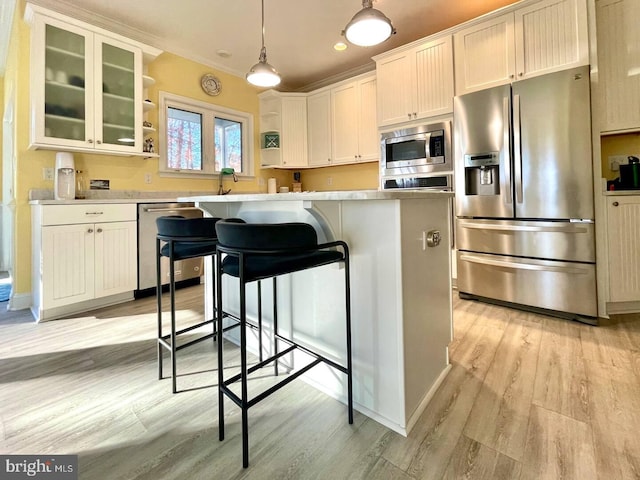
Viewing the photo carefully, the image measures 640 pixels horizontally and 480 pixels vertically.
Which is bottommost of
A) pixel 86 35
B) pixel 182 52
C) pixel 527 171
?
pixel 527 171

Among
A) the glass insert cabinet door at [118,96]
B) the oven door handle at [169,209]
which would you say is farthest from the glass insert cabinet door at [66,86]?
the oven door handle at [169,209]

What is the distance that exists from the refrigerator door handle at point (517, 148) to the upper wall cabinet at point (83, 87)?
3.45 meters

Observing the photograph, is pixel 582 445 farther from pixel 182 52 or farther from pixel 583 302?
pixel 182 52

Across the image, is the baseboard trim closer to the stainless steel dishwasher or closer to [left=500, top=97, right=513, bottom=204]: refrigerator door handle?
the stainless steel dishwasher

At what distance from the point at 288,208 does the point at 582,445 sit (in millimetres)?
1549

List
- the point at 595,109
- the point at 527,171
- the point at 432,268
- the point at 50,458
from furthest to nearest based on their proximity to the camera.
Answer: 1. the point at 527,171
2. the point at 595,109
3. the point at 432,268
4. the point at 50,458

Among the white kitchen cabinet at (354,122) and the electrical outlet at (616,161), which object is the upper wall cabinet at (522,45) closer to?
the electrical outlet at (616,161)

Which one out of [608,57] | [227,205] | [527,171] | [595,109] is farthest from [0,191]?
[608,57]

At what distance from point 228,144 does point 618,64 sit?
416 cm

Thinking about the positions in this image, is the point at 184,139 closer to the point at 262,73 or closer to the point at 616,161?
the point at 262,73

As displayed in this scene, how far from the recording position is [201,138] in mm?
4180

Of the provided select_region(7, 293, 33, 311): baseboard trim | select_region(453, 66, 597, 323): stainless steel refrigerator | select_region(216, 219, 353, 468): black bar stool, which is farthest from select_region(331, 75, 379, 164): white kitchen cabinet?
select_region(7, 293, 33, 311): baseboard trim

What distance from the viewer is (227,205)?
2098 mm

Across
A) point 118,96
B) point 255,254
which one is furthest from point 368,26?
point 118,96
